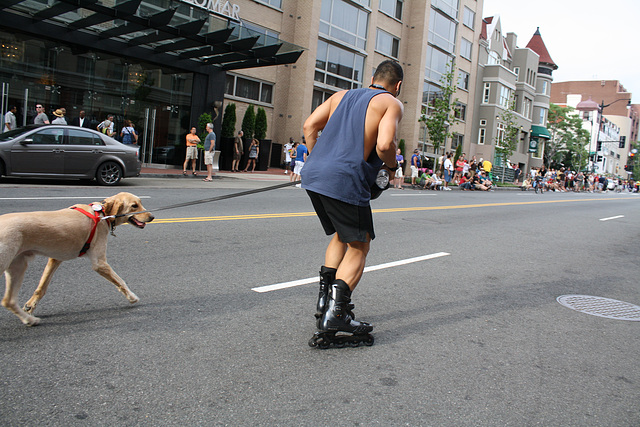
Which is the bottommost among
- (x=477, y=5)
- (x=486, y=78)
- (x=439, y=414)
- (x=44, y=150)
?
(x=439, y=414)

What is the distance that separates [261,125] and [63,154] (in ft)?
47.1

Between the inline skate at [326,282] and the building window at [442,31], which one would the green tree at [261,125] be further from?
the inline skate at [326,282]

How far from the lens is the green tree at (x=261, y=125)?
1034 inches

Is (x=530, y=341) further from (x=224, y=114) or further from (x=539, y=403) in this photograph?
(x=224, y=114)

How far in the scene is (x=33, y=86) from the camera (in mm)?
18141

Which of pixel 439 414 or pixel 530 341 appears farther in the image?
pixel 530 341

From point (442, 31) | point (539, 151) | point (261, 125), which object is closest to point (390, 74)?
point (261, 125)

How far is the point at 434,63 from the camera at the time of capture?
40781 mm

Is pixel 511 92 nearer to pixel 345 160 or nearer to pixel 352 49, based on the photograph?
pixel 352 49

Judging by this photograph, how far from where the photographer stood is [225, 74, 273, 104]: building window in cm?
2672

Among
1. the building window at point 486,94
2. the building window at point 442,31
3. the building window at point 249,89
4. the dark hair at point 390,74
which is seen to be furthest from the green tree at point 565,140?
the dark hair at point 390,74

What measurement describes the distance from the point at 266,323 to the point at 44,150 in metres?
10.8

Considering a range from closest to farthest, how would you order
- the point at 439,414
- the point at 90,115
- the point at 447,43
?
the point at 439,414
the point at 90,115
the point at 447,43

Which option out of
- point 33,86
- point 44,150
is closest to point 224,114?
point 33,86
